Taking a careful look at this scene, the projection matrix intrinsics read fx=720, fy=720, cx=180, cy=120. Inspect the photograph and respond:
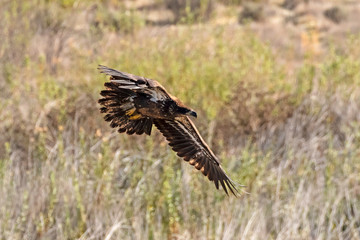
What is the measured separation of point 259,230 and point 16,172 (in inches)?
63.9

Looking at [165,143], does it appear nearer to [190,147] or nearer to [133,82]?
[190,147]

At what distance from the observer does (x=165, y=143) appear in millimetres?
5375

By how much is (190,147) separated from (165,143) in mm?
1604

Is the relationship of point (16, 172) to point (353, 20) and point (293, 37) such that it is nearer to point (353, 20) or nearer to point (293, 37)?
point (293, 37)

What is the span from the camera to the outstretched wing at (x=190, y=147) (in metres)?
3.71

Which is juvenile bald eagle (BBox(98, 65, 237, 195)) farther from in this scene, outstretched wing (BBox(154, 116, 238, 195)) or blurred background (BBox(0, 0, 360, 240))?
blurred background (BBox(0, 0, 360, 240))

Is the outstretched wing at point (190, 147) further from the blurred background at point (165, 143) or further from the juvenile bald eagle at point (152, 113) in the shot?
the blurred background at point (165, 143)

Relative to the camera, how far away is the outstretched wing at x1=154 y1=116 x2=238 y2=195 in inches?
146

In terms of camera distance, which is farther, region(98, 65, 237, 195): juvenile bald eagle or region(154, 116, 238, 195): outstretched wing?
region(154, 116, 238, 195): outstretched wing

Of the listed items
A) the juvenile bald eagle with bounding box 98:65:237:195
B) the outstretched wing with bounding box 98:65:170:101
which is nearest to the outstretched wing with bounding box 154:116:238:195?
the juvenile bald eagle with bounding box 98:65:237:195

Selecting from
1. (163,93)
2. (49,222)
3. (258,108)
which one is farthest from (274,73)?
(163,93)

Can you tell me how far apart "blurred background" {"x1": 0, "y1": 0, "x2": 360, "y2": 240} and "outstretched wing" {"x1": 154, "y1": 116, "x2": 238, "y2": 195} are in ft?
2.08

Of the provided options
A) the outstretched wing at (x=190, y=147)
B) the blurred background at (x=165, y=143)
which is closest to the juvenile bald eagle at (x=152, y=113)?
the outstretched wing at (x=190, y=147)

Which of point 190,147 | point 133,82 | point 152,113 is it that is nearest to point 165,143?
point 190,147
